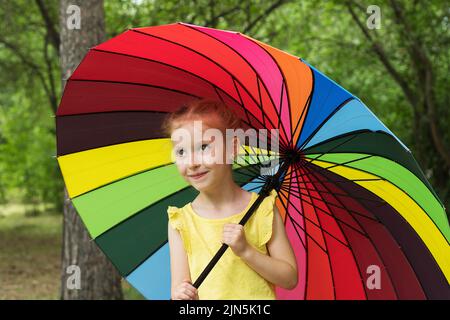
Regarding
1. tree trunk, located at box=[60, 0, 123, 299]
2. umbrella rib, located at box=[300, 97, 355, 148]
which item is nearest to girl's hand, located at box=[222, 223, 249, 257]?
umbrella rib, located at box=[300, 97, 355, 148]

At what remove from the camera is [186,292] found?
2637 millimetres

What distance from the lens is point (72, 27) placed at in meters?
6.18

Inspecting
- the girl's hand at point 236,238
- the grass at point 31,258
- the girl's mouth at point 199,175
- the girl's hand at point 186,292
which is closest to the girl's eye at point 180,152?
the girl's mouth at point 199,175

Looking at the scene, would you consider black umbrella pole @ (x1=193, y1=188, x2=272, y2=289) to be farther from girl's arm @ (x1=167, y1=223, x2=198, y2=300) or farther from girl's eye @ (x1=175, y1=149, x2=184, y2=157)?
girl's eye @ (x1=175, y1=149, x2=184, y2=157)

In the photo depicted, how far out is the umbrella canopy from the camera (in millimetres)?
2803

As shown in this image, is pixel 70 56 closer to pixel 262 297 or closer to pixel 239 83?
pixel 239 83

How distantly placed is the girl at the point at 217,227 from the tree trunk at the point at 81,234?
3695mm

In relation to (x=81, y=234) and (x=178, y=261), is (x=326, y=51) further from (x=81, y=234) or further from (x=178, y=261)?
(x=178, y=261)

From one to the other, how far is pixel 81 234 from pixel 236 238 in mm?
4155

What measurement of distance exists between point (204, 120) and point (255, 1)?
27.6 feet

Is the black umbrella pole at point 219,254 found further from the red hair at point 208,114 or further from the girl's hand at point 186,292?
the red hair at point 208,114

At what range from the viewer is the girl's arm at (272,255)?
8.39ft
